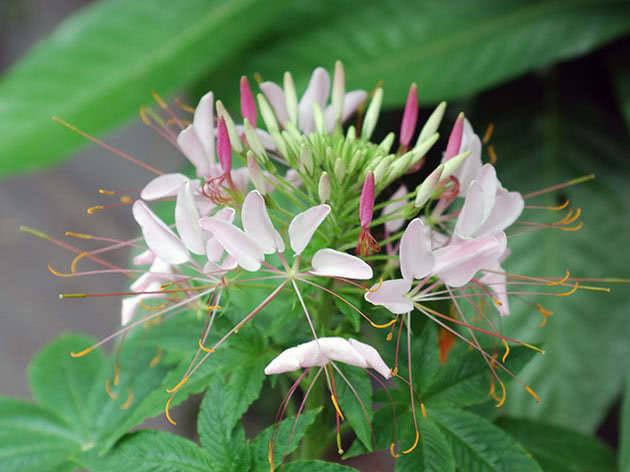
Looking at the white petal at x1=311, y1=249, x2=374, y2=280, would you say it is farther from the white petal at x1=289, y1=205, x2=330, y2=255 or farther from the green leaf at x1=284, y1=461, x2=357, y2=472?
the green leaf at x1=284, y1=461, x2=357, y2=472

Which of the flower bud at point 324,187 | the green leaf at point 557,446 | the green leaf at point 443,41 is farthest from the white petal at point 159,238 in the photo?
the green leaf at point 443,41

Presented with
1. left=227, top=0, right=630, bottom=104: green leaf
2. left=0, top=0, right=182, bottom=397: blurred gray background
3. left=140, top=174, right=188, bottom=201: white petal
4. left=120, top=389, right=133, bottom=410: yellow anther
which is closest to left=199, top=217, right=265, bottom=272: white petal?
left=140, top=174, right=188, bottom=201: white petal

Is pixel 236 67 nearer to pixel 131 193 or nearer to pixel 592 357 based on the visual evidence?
pixel 592 357

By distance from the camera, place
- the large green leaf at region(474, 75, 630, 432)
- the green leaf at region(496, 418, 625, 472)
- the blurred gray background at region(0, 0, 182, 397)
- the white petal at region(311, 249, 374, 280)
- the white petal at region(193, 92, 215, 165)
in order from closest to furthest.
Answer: the white petal at region(311, 249, 374, 280)
the white petal at region(193, 92, 215, 165)
the green leaf at region(496, 418, 625, 472)
the large green leaf at region(474, 75, 630, 432)
the blurred gray background at region(0, 0, 182, 397)

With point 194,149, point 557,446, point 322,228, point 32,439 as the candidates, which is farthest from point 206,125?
point 557,446

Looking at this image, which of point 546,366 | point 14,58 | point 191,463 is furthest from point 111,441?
point 14,58

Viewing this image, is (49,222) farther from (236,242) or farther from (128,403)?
(236,242)

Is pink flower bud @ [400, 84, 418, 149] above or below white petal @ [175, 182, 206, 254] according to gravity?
below

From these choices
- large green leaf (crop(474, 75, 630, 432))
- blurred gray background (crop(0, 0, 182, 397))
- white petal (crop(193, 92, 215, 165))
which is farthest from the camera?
blurred gray background (crop(0, 0, 182, 397))
